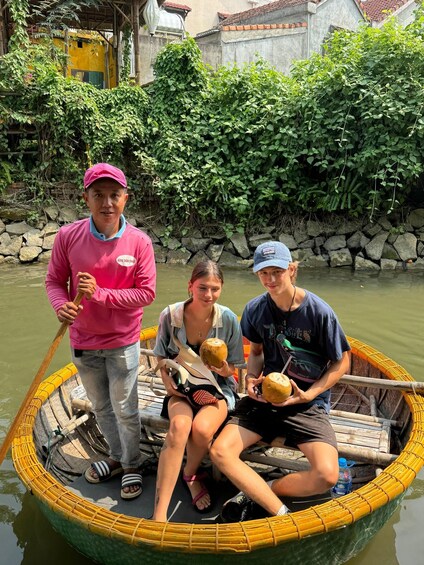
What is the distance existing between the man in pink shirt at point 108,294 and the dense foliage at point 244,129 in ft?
26.7

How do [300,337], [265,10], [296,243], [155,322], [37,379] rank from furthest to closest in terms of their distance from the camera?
[265,10] < [296,243] < [155,322] < [300,337] < [37,379]

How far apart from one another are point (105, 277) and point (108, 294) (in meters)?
0.16

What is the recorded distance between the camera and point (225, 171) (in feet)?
34.8

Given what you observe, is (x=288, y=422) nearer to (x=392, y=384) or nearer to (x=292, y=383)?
(x=292, y=383)

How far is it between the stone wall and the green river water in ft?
1.40

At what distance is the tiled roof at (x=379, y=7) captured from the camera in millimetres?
18766

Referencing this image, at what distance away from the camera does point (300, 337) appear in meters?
2.64

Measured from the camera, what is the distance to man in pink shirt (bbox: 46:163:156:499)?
2.36 m

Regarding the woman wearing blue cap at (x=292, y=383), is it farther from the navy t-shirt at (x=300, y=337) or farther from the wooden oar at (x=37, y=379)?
the wooden oar at (x=37, y=379)

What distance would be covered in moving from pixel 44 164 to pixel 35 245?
1.99 m

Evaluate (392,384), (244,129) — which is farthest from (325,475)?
(244,129)

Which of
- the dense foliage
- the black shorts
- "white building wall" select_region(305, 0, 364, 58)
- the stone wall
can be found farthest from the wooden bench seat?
"white building wall" select_region(305, 0, 364, 58)

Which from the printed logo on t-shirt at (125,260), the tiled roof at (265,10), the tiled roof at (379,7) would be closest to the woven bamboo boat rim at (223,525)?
the printed logo on t-shirt at (125,260)

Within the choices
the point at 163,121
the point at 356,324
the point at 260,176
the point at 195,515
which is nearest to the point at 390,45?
the point at 260,176
